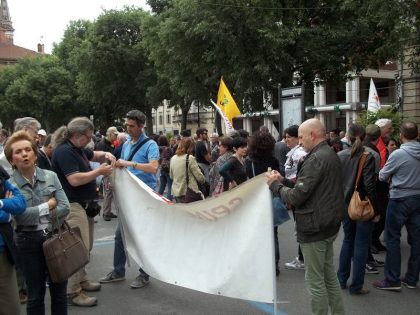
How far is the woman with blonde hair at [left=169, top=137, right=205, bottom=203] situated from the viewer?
8.98 meters

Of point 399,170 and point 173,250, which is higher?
point 399,170

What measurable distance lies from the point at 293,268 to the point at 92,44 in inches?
1490

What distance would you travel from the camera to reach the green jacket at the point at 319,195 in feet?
13.1

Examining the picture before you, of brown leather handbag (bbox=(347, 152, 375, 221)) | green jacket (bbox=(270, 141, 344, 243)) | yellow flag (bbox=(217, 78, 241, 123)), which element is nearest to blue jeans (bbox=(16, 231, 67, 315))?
green jacket (bbox=(270, 141, 344, 243))

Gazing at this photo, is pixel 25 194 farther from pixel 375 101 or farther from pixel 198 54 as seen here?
pixel 198 54

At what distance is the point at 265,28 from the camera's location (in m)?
19.2

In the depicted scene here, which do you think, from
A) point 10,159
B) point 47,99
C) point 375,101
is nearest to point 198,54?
point 375,101

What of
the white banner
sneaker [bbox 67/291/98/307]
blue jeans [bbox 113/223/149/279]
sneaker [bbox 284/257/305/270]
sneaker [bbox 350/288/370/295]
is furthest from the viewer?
sneaker [bbox 284/257/305/270]

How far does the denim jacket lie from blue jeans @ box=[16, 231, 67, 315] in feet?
0.47

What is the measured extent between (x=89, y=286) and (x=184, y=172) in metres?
3.59

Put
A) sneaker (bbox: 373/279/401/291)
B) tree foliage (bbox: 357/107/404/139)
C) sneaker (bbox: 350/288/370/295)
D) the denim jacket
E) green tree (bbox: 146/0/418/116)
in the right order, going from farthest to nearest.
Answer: green tree (bbox: 146/0/418/116) → tree foliage (bbox: 357/107/404/139) → sneaker (bbox: 373/279/401/291) → sneaker (bbox: 350/288/370/295) → the denim jacket

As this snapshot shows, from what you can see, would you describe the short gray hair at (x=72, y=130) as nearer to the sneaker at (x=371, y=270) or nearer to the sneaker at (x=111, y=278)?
the sneaker at (x=111, y=278)

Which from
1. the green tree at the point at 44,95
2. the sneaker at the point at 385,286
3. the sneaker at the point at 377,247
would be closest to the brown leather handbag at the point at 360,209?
the sneaker at the point at 385,286

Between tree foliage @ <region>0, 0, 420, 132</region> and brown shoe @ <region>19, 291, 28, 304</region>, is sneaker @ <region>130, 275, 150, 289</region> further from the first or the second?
tree foliage @ <region>0, 0, 420, 132</region>
